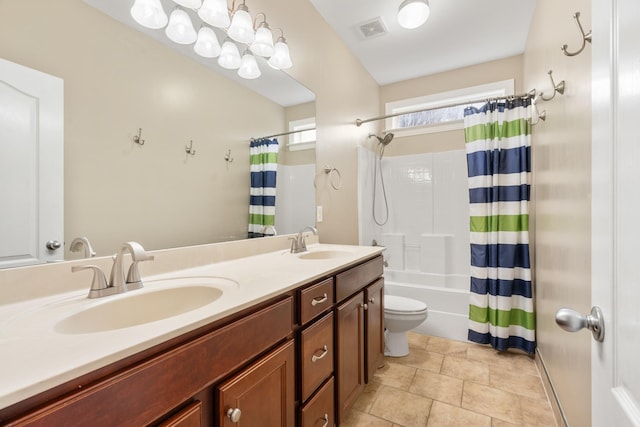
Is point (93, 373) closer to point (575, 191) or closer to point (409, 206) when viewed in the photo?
point (575, 191)

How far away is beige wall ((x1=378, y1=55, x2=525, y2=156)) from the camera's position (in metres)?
2.72

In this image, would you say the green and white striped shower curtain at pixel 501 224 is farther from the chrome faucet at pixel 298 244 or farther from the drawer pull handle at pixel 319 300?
the drawer pull handle at pixel 319 300

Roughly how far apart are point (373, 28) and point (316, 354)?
7.87 feet

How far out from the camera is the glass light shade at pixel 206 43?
4.33ft

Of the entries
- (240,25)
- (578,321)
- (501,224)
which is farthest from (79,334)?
(501,224)

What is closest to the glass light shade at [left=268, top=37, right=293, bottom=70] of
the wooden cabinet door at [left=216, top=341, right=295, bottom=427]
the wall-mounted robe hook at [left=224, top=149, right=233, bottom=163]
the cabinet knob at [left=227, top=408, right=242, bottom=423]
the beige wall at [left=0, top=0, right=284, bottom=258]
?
the beige wall at [left=0, top=0, right=284, bottom=258]

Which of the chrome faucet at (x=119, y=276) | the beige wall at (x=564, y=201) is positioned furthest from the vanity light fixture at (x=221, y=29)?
the beige wall at (x=564, y=201)

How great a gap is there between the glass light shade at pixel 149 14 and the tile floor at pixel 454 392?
2065 mm

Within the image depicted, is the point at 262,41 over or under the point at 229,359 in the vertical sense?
over

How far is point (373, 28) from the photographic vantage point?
229 cm

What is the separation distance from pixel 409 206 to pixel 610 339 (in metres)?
2.69

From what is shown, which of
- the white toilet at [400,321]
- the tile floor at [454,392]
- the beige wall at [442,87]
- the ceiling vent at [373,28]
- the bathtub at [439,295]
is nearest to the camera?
the tile floor at [454,392]

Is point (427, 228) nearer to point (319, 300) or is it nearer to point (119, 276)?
point (319, 300)

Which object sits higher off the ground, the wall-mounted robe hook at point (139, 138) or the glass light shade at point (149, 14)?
the glass light shade at point (149, 14)
